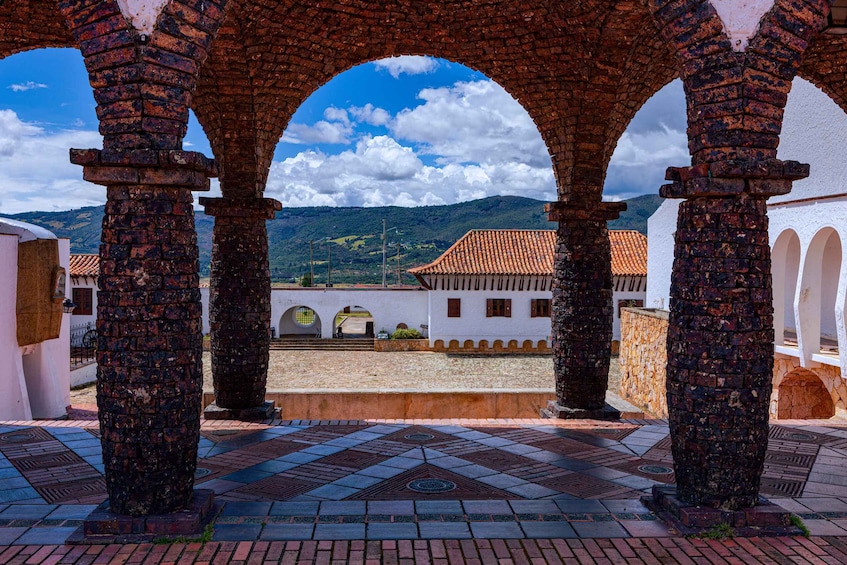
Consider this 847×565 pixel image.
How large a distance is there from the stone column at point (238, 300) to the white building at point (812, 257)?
9940 millimetres

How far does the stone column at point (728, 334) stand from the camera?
168 inches

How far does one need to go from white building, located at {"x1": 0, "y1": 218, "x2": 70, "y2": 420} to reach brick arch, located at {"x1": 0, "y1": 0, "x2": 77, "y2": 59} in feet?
15.3

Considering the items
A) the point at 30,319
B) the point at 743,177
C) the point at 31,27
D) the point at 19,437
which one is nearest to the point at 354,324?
the point at 30,319

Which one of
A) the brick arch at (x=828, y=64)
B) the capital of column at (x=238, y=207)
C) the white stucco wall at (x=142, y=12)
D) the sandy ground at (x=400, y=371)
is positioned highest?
the brick arch at (x=828, y=64)

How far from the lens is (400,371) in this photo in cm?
2347

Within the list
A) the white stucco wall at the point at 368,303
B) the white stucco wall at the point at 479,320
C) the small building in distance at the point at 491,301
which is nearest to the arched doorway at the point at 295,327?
the white stucco wall at the point at 368,303

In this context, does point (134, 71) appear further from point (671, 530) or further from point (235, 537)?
point (671, 530)

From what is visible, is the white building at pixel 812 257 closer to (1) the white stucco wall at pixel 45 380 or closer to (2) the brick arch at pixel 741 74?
(2) the brick arch at pixel 741 74

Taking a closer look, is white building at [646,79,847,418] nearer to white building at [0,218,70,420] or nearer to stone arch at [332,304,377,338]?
white building at [0,218,70,420]

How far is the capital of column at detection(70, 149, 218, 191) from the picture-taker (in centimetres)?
399

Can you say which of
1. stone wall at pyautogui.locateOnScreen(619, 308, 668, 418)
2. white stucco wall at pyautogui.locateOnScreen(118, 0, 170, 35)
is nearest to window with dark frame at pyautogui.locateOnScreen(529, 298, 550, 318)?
stone wall at pyautogui.locateOnScreen(619, 308, 668, 418)

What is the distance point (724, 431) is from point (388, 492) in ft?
8.27

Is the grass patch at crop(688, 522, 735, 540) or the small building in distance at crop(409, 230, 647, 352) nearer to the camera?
the grass patch at crop(688, 522, 735, 540)

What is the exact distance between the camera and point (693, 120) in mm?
4395
